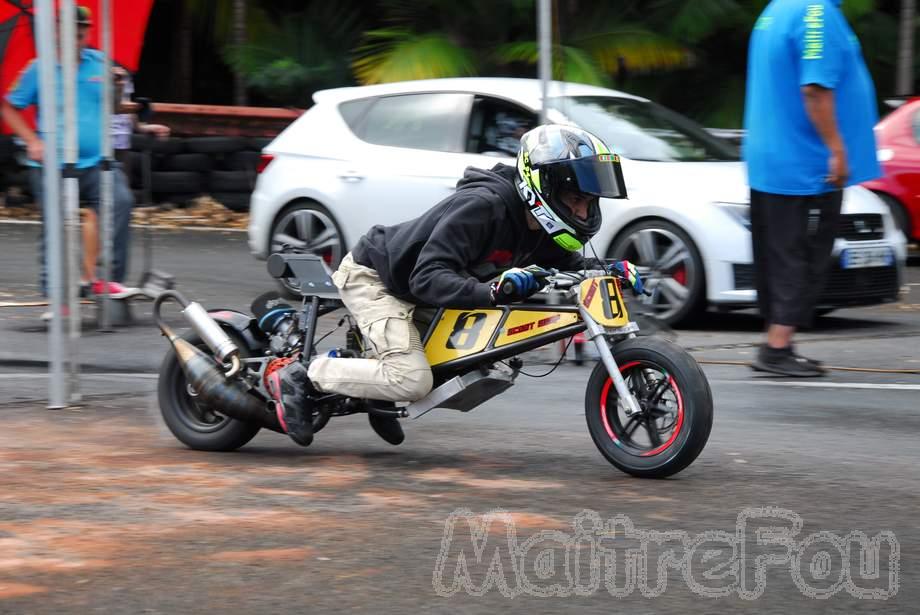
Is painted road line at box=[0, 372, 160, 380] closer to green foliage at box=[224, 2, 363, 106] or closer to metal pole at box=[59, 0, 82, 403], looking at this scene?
metal pole at box=[59, 0, 82, 403]

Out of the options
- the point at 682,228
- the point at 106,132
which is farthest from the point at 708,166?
the point at 106,132

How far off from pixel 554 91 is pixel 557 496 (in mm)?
5954

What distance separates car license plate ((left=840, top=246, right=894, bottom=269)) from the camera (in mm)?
10062

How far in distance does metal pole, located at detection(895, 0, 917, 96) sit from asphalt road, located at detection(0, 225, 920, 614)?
37.1 ft

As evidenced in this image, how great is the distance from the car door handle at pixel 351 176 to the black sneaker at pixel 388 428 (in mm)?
5157

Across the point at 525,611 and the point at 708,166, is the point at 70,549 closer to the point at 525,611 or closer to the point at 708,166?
the point at 525,611

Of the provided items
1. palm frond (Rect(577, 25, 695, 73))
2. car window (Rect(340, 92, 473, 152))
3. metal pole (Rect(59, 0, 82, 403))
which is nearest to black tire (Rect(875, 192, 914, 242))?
car window (Rect(340, 92, 473, 152))

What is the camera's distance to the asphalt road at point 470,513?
444 cm

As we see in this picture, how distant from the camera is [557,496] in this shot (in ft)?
18.3

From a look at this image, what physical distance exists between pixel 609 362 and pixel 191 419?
1915mm

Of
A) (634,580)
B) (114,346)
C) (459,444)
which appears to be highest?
(634,580)

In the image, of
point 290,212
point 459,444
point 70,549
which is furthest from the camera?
point 290,212

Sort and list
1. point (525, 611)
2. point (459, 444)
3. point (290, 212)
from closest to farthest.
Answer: point (525, 611)
point (459, 444)
point (290, 212)

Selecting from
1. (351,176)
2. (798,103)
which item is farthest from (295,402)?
(351,176)
